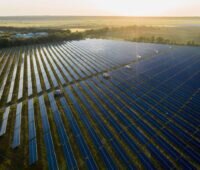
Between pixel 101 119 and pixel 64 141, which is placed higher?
pixel 64 141

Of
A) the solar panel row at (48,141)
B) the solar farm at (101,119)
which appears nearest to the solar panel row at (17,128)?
the solar farm at (101,119)

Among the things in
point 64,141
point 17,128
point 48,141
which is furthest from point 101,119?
point 17,128

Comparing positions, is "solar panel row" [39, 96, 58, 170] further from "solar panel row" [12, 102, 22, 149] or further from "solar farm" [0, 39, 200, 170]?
"solar panel row" [12, 102, 22, 149]

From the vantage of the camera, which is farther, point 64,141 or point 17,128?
point 17,128

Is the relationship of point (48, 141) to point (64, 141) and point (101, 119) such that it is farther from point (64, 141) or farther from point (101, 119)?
point (101, 119)

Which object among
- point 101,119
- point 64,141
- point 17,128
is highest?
point 17,128

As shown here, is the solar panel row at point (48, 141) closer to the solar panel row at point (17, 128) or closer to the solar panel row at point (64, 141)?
the solar panel row at point (64, 141)

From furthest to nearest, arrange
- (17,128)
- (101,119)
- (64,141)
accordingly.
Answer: (101,119) < (17,128) < (64,141)

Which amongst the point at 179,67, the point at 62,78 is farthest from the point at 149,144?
the point at 179,67

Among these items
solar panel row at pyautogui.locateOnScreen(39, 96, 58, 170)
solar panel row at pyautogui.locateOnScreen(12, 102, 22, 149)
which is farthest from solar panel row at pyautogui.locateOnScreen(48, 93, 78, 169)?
solar panel row at pyautogui.locateOnScreen(12, 102, 22, 149)
